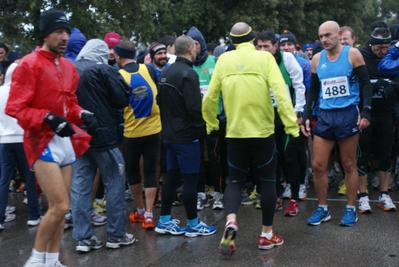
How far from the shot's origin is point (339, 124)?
6426 millimetres

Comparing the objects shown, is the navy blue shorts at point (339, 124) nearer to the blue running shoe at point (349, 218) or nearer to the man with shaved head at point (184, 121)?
the blue running shoe at point (349, 218)

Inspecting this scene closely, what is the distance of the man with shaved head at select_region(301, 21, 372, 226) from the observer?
639cm

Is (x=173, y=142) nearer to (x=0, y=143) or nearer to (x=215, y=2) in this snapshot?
(x=0, y=143)

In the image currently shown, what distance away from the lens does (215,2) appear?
2681 cm

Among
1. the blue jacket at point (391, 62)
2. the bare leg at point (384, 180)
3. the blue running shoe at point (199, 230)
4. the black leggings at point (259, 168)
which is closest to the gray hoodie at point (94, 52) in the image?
the black leggings at point (259, 168)

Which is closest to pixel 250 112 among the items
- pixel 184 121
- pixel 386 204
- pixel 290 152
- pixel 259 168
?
pixel 259 168

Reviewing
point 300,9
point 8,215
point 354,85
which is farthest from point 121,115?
point 300,9

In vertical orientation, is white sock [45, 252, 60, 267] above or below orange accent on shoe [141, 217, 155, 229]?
above

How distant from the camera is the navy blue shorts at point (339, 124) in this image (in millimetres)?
6418

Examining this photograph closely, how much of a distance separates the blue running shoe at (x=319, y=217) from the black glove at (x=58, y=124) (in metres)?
3.00

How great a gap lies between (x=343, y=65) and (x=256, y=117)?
1343 millimetres

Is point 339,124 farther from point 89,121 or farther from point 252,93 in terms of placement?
point 89,121

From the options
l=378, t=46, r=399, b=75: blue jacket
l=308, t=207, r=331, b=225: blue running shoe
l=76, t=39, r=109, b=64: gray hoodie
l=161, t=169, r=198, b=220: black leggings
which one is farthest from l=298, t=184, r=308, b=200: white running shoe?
l=76, t=39, r=109, b=64: gray hoodie

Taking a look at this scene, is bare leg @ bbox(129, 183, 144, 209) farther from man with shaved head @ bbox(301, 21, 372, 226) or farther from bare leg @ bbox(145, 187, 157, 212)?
man with shaved head @ bbox(301, 21, 372, 226)
